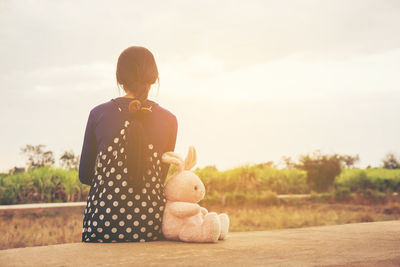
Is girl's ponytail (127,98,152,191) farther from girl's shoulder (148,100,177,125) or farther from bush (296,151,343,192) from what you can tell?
bush (296,151,343,192)

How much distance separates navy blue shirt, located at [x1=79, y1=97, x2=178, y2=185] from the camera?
2762mm

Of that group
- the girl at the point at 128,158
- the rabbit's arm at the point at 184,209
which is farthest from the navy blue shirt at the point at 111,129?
the rabbit's arm at the point at 184,209

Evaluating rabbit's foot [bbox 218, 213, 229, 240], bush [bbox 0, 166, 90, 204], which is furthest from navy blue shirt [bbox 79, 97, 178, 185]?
bush [bbox 0, 166, 90, 204]

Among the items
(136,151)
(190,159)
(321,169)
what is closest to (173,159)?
(190,159)

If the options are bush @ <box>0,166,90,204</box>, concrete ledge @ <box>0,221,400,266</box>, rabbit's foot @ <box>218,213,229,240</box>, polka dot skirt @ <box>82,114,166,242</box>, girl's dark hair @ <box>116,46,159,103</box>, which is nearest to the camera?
concrete ledge @ <box>0,221,400,266</box>

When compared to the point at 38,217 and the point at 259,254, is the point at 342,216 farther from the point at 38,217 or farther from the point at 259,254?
the point at 259,254

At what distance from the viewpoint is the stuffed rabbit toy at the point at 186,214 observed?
2.65 meters

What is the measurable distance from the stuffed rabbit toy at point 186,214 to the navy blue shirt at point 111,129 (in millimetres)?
116

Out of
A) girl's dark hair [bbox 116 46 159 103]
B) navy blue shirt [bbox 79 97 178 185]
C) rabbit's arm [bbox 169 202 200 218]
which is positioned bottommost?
rabbit's arm [bbox 169 202 200 218]

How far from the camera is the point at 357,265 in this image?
1.94 m

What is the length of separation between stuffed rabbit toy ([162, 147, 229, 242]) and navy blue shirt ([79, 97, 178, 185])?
0.38ft

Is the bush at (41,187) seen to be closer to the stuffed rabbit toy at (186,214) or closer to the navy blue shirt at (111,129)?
the navy blue shirt at (111,129)

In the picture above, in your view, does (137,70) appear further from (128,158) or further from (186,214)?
(186,214)

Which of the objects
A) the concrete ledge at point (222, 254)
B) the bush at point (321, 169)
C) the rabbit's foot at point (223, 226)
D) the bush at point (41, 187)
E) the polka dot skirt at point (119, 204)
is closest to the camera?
the concrete ledge at point (222, 254)
